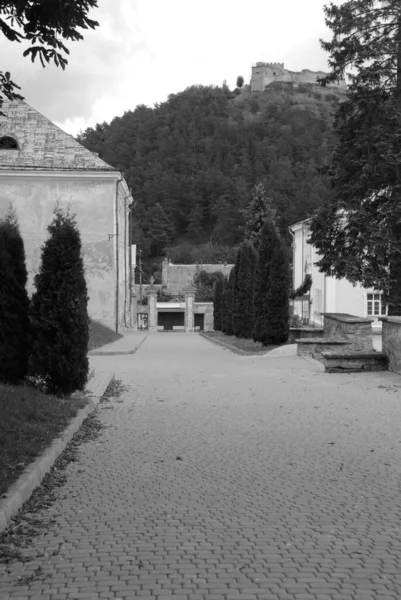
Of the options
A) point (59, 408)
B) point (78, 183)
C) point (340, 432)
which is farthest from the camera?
point (78, 183)

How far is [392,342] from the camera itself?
48.8ft

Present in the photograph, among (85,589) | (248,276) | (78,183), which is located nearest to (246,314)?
(248,276)

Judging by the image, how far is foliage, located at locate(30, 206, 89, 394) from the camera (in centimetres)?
1077

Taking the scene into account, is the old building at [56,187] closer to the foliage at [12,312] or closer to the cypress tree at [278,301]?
the cypress tree at [278,301]

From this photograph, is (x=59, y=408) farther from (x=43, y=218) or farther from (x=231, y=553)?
(x=43, y=218)

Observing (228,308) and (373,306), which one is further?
(373,306)

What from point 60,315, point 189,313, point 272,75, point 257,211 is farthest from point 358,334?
point 272,75

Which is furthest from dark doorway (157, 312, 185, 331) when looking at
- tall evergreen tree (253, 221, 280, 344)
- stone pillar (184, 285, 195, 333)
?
tall evergreen tree (253, 221, 280, 344)

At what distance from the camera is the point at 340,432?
8.77 meters

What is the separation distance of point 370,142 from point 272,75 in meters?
180

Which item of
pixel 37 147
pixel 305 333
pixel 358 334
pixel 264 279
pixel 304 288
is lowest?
pixel 305 333

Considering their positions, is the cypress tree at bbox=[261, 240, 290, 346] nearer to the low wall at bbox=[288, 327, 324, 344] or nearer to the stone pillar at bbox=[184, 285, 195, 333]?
the low wall at bbox=[288, 327, 324, 344]

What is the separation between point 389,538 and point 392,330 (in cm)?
1061

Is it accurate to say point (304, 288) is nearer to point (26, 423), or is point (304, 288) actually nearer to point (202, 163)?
point (26, 423)
